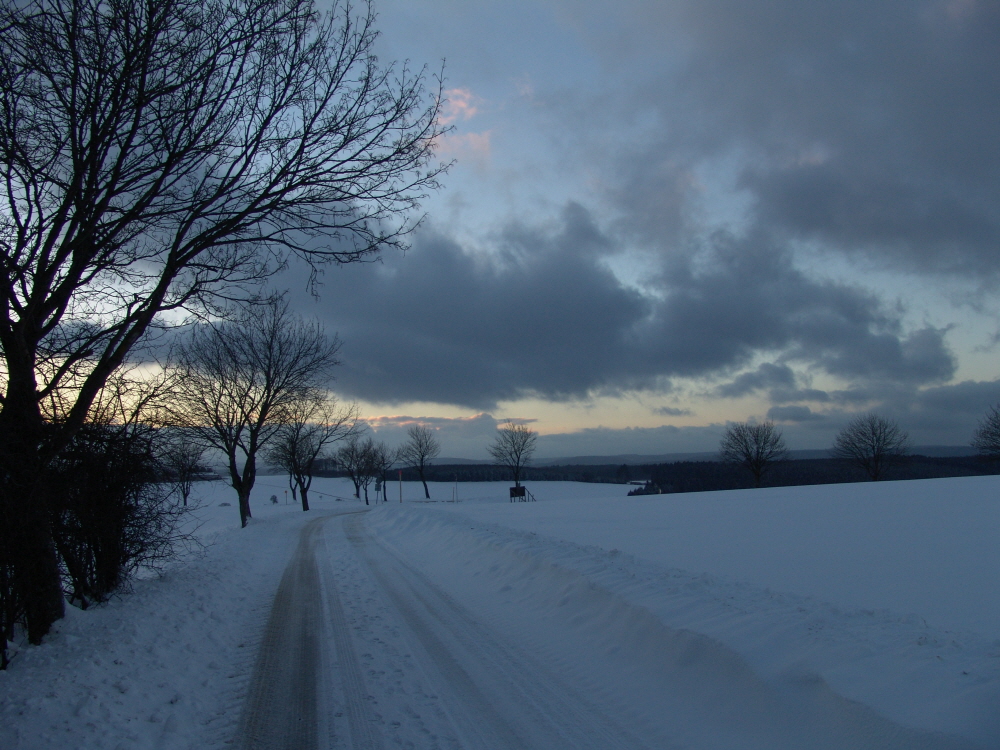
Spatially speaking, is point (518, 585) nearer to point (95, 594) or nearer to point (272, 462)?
point (95, 594)

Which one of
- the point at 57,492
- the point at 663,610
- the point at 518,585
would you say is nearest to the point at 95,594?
the point at 57,492

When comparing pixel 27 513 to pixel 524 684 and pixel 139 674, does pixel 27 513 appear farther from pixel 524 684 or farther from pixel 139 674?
pixel 524 684

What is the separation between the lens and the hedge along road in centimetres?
422

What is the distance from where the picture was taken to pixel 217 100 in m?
6.18

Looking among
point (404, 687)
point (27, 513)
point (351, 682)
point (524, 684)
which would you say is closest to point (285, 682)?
point (351, 682)

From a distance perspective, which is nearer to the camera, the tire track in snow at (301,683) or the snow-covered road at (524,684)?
the snow-covered road at (524,684)

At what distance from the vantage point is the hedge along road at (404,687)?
4219 mm

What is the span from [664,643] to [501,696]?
1857mm

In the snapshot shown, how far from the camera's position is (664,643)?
5.76m

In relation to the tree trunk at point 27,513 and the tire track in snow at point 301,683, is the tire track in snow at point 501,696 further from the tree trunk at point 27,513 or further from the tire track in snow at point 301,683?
the tree trunk at point 27,513

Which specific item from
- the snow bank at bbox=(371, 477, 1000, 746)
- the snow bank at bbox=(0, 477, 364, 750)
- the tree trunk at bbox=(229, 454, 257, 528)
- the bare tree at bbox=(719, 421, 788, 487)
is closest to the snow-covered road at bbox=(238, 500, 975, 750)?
the snow bank at bbox=(371, 477, 1000, 746)

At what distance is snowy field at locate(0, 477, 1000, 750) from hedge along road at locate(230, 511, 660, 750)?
0.08 meters

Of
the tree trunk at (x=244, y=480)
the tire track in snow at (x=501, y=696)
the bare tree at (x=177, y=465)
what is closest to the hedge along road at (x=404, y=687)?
the tire track in snow at (x=501, y=696)

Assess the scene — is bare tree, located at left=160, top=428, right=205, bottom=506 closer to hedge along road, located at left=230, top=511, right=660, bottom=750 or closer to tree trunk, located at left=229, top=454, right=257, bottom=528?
hedge along road, located at left=230, top=511, right=660, bottom=750
